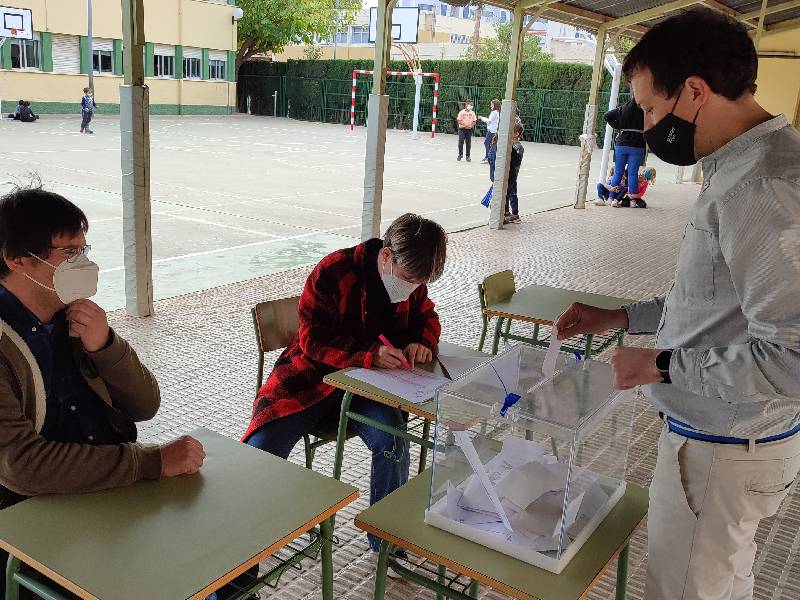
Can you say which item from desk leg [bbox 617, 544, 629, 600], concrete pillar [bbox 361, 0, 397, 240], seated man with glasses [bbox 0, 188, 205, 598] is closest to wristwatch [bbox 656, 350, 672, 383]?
desk leg [bbox 617, 544, 629, 600]

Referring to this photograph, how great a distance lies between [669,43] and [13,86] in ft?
92.1

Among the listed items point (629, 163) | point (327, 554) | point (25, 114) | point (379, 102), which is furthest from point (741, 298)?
point (25, 114)

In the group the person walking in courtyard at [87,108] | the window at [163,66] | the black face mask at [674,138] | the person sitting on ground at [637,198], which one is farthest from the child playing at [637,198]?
the window at [163,66]

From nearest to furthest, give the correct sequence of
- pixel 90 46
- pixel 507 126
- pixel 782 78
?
pixel 507 126, pixel 782 78, pixel 90 46

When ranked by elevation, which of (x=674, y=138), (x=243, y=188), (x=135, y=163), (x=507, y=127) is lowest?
(x=243, y=188)

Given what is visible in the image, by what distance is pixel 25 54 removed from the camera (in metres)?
25.7

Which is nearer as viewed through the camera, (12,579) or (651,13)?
(12,579)

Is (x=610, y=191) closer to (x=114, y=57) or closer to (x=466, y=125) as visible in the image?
(x=466, y=125)

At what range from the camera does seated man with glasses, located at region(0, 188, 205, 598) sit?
1.70 m

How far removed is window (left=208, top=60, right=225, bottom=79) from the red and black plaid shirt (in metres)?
31.7

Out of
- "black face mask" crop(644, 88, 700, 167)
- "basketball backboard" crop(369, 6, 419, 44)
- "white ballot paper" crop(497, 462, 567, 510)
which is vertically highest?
"basketball backboard" crop(369, 6, 419, 44)

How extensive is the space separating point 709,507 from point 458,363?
1.34m

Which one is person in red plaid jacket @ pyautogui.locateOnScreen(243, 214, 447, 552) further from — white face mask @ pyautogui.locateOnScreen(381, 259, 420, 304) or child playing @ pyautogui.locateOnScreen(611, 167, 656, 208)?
child playing @ pyautogui.locateOnScreen(611, 167, 656, 208)

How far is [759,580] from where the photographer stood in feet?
9.80
